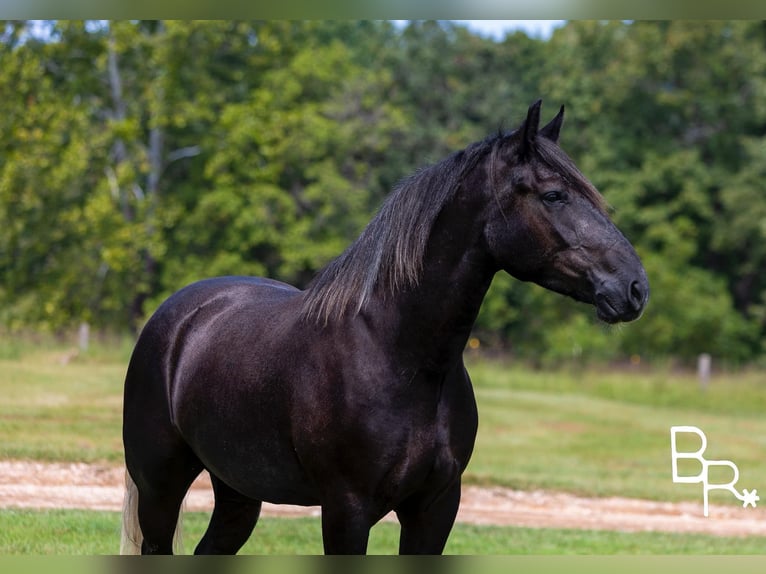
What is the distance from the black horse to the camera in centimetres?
322

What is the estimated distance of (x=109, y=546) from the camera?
19.5 ft

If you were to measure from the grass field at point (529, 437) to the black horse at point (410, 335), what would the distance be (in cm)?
276

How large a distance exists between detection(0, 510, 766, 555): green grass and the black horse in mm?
2717

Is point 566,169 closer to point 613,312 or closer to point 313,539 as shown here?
point 613,312

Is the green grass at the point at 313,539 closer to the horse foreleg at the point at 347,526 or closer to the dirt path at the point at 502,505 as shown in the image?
the dirt path at the point at 502,505

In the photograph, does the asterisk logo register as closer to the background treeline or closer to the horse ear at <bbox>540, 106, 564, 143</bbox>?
the horse ear at <bbox>540, 106, 564, 143</bbox>

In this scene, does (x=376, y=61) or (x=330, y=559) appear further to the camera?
(x=376, y=61)

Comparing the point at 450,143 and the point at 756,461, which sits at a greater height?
the point at 450,143

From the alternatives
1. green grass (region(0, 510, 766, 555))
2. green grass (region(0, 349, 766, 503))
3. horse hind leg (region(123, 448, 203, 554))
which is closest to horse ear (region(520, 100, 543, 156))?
horse hind leg (region(123, 448, 203, 554))

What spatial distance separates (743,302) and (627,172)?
408cm

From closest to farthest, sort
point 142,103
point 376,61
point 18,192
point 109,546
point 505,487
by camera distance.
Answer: point 109,546, point 505,487, point 18,192, point 142,103, point 376,61

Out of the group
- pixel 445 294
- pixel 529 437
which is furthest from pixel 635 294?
pixel 529 437

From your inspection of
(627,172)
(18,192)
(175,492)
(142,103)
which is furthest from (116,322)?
(175,492)

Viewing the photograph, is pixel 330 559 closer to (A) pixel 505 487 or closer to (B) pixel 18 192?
(A) pixel 505 487
